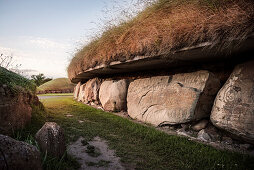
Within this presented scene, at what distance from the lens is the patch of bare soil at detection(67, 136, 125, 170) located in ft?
7.50

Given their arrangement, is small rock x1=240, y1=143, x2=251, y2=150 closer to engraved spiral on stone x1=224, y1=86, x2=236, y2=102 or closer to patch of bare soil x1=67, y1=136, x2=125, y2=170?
engraved spiral on stone x1=224, y1=86, x2=236, y2=102

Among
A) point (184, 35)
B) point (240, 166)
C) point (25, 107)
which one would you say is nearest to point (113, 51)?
point (184, 35)

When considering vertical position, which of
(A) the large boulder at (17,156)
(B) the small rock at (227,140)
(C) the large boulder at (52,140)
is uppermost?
(A) the large boulder at (17,156)

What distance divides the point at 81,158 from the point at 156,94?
2.45 meters

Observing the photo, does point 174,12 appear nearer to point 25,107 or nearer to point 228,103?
point 228,103

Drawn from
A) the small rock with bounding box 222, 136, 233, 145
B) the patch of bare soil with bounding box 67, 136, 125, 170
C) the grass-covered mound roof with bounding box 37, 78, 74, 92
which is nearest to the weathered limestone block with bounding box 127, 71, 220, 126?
the small rock with bounding box 222, 136, 233, 145

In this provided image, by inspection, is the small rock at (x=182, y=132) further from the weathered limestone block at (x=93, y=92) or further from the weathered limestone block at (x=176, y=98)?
the weathered limestone block at (x=93, y=92)

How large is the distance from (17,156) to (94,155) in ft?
5.29

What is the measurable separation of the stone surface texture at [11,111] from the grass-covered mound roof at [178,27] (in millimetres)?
2506

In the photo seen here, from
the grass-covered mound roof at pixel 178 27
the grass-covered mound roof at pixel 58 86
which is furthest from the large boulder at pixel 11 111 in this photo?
the grass-covered mound roof at pixel 58 86

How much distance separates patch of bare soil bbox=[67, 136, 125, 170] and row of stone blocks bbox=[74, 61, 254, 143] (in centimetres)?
161

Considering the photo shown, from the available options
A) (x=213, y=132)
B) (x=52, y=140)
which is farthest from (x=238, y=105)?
(x=52, y=140)

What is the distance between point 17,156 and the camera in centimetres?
117

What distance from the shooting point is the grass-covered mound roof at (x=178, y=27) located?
2309 mm
